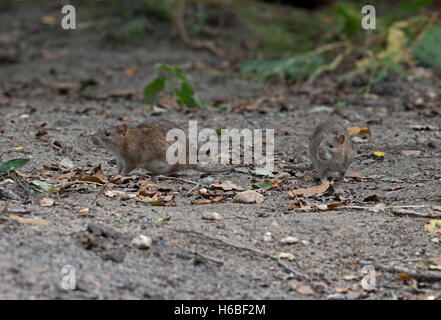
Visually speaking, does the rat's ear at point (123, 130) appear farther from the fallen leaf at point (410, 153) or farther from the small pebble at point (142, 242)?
the fallen leaf at point (410, 153)

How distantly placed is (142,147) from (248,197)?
61.4 inches

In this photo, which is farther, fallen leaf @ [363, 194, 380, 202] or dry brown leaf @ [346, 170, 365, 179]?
dry brown leaf @ [346, 170, 365, 179]

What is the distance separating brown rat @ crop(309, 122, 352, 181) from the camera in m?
6.45

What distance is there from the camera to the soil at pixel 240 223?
4039 millimetres

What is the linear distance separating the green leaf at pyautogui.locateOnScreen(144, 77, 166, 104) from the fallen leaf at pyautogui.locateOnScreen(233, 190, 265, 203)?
12.8ft

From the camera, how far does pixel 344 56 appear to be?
1186 centimetres

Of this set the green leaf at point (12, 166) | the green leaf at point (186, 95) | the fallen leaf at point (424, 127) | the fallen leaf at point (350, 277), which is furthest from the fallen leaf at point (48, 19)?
the fallen leaf at point (350, 277)

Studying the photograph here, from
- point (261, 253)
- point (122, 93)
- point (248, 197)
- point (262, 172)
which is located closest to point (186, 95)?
point (122, 93)

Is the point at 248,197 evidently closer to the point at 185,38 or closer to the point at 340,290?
the point at 340,290

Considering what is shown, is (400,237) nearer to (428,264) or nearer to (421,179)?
(428,264)

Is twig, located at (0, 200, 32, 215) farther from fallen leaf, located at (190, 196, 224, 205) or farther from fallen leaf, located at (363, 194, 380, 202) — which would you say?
fallen leaf, located at (363, 194, 380, 202)

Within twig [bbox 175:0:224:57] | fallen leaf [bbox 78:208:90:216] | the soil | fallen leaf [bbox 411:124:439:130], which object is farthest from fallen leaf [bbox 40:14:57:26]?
fallen leaf [bbox 78:208:90:216]

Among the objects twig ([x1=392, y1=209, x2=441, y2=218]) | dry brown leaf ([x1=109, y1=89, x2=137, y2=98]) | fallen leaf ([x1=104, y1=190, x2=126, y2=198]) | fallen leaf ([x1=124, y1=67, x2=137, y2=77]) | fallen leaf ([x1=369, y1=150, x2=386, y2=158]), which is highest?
fallen leaf ([x1=124, y1=67, x2=137, y2=77])
